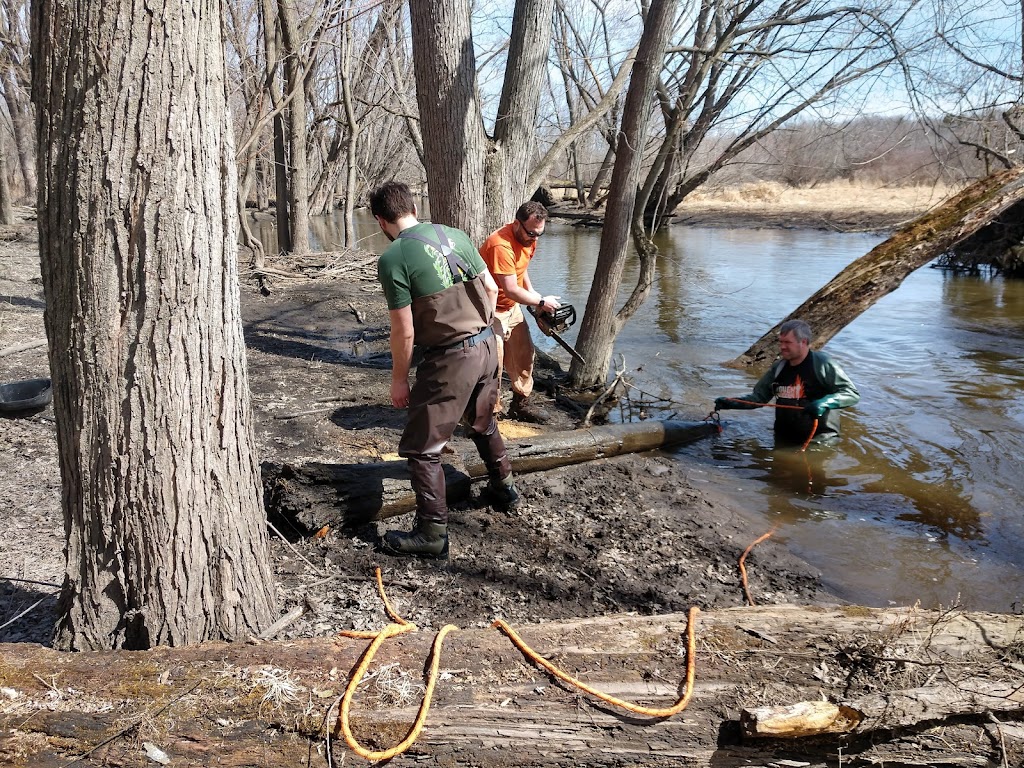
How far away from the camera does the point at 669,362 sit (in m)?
10.8

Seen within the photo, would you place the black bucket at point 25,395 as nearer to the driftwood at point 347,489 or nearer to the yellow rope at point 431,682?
the driftwood at point 347,489

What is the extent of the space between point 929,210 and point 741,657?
8.76 metres

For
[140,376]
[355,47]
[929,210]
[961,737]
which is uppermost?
[355,47]

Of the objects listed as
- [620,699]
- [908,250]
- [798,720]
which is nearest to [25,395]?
[620,699]

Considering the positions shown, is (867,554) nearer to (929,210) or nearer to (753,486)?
(753,486)

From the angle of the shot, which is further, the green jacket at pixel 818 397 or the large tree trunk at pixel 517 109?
the large tree trunk at pixel 517 109

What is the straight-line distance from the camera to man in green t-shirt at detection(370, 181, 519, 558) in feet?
13.3

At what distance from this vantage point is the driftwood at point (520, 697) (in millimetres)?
2490

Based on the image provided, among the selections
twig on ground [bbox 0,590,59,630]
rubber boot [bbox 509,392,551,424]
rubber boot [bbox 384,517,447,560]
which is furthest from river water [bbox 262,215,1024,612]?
twig on ground [bbox 0,590,59,630]

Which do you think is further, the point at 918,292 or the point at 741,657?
the point at 918,292

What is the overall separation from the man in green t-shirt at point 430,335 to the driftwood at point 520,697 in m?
1.37

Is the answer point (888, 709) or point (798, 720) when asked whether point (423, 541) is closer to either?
point (798, 720)

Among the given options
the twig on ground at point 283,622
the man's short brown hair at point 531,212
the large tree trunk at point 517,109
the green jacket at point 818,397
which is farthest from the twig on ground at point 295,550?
Answer: the green jacket at point 818,397

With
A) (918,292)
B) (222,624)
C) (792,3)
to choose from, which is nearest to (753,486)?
(222,624)
